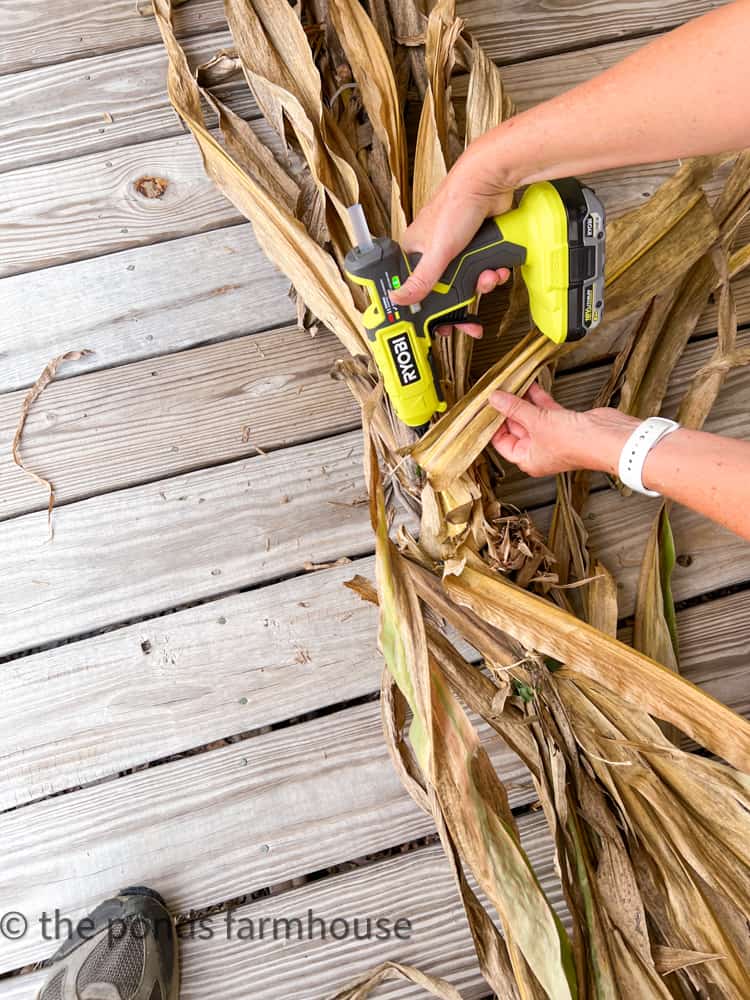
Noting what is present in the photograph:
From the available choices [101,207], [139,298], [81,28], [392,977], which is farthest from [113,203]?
[392,977]

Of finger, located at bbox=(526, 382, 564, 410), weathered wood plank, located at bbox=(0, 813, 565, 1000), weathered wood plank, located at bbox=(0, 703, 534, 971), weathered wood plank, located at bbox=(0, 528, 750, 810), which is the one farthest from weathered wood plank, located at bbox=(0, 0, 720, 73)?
weathered wood plank, located at bbox=(0, 813, 565, 1000)

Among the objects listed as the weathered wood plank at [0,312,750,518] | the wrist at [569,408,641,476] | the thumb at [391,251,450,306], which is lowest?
the wrist at [569,408,641,476]

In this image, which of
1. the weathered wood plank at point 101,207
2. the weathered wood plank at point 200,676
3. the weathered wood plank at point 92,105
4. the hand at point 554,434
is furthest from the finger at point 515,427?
the weathered wood plank at point 92,105

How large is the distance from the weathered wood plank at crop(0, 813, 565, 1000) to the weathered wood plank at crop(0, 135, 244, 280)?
41.1 inches

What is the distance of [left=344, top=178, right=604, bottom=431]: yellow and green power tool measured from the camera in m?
0.90

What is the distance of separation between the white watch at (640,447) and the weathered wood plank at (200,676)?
1.31ft

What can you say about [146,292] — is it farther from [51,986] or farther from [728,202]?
[51,986]

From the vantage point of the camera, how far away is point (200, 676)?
1180 mm

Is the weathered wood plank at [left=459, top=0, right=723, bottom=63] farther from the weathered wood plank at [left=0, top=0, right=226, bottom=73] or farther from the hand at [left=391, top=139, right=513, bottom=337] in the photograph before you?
the hand at [left=391, top=139, right=513, bottom=337]

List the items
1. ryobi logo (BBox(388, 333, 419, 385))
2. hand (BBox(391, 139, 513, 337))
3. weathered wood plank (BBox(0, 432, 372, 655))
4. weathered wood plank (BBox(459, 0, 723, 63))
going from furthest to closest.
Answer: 1. weathered wood plank (BBox(459, 0, 723, 63))
2. weathered wood plank (BBox(0, 432, 372, 655))
3. ryobi logo (BBox(388, 333, 419, 385))
4. hand (BBox(391, 139, 513, 337))

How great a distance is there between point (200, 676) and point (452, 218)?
0.74m

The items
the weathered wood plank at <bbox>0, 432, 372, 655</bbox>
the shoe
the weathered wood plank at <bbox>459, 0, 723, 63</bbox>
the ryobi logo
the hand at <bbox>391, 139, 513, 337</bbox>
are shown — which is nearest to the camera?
the hand at <bbox>391, 139, 513, 337</bbox>

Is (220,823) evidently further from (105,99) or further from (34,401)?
(105,99)

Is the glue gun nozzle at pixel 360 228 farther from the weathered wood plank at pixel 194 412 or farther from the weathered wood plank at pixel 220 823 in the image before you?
the weathered wood plank at pixel 220 823
